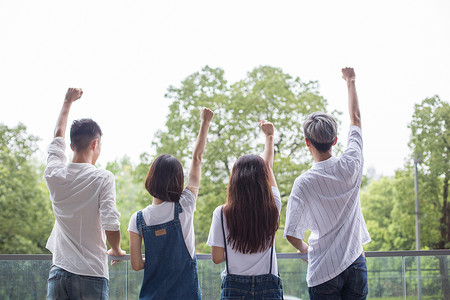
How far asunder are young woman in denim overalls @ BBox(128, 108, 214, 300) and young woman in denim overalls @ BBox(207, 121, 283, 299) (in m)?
0.19

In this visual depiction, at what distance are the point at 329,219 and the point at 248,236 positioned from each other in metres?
0.39

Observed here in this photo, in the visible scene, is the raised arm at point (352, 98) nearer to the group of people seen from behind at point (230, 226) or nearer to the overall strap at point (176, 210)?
the group of people seen from behind at point (230, 226)

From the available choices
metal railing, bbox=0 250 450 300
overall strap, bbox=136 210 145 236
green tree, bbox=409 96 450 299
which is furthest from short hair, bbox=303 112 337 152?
green tree, bbox=409 96 450 299

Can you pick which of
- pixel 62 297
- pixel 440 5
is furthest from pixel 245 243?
pixel 440 5

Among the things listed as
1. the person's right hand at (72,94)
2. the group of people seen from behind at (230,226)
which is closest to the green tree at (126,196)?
the person's right hand at (72,94)

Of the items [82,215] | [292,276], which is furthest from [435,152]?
[82,215]

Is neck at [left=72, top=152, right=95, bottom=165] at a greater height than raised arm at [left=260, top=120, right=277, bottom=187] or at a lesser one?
lesser

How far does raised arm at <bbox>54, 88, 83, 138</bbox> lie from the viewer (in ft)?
8.52

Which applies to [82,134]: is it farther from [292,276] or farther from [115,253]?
[292,276]

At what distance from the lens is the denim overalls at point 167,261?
2291 millimetres

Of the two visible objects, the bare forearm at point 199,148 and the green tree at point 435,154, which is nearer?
the bare forearm at point 199,148

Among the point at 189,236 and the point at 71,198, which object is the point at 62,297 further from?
the point at 189,236

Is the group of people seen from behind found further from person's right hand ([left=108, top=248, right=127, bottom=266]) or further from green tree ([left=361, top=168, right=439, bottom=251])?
green tree ([left=361, top=168, right=439, bottom=251])

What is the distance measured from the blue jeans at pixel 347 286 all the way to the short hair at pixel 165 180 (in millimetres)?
784
